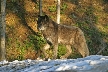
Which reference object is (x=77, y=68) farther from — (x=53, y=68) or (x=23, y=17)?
(x=23, y=17)

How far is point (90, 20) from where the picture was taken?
1173 inches

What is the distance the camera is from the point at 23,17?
27156mm

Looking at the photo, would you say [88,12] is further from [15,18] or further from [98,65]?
[98,65]

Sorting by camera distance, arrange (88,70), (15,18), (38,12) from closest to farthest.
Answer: (88,70)
(15,18)
(38,12)

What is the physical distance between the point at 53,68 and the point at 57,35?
9.94 metres

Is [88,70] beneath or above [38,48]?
above

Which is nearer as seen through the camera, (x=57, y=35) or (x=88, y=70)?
(x=88, y=70)

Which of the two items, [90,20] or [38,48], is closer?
[38,48]

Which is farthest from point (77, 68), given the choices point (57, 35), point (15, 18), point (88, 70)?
point (15, 18)

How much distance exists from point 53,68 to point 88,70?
919mm

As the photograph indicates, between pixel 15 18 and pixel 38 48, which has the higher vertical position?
pixel 15 18

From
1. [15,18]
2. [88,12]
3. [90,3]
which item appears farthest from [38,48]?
[90,3]

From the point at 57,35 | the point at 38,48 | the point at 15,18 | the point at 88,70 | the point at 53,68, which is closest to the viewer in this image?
the point at 88,70

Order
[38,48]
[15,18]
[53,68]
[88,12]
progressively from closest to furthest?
[53,68] < [38,48] < [15,18] < [88,12]
